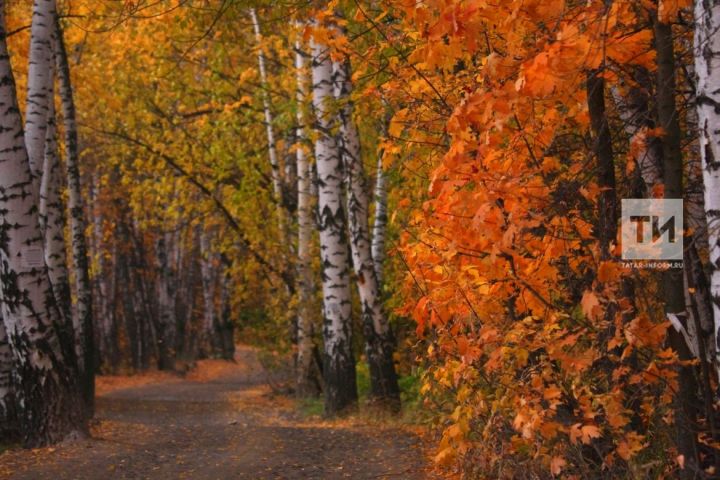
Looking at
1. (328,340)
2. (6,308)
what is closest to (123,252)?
(328,340)

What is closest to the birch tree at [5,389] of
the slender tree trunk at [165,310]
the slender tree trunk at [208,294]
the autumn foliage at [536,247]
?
the autumn foliage at [536,247]

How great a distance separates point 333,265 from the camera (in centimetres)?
1384

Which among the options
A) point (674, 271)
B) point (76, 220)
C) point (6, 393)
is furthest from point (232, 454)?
point (76, 220)

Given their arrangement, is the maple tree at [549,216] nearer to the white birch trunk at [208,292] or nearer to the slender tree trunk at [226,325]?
the white birch trunk at [208,292]

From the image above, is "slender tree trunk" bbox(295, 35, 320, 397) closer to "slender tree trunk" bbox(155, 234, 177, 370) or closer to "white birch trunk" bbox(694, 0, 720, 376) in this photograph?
"slender tree trunk" bbox(155, 234, 177, 370)

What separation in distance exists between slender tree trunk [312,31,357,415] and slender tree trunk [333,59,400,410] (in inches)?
9.0

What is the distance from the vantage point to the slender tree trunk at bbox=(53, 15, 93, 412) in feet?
50.6

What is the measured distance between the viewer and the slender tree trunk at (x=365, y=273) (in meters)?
14.0

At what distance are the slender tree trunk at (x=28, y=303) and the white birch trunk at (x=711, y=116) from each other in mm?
→ 7766

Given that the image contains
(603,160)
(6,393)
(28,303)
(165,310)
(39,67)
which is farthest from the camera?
(165,310)

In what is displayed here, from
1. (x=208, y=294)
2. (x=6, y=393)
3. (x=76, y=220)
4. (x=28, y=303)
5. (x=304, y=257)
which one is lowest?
(x=6, y=393)

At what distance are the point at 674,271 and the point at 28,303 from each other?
7418mm

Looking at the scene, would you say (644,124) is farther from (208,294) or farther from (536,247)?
(208,294)

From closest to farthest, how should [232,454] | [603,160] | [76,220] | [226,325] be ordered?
[603,160]
[232,454]
[76,220]
[226,325]
